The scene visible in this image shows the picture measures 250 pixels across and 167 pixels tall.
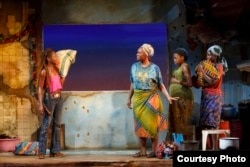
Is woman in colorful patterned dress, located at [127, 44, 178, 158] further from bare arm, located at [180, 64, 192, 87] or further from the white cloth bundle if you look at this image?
the white cloth bundle

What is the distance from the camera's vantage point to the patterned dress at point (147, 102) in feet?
33.2

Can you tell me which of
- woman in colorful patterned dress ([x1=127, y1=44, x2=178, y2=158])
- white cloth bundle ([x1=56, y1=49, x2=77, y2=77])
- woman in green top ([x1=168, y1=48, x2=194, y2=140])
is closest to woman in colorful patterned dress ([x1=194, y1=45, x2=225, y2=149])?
woman in green top ([x1=168, y1=48, x2=194, y2=140])

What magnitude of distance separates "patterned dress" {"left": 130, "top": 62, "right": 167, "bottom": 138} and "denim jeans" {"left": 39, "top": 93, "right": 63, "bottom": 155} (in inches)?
59.0

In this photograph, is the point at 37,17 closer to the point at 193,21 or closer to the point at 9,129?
the point at 9,129

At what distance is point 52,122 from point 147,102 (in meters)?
1.86

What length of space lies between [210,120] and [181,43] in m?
2.25

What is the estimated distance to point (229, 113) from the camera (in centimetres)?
1162

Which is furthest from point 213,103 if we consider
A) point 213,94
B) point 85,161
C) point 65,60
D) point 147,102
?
point 65,60

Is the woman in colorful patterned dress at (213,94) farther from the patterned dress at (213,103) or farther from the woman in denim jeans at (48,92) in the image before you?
the woman in denim jeans at (48,92)

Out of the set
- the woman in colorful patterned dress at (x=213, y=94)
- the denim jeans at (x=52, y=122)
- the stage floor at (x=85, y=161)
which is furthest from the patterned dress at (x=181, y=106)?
the denim jeans at (x=52, y=122)

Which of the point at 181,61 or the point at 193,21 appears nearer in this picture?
the point at 181,61

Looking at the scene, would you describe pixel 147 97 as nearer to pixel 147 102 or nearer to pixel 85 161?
pixel 147 102

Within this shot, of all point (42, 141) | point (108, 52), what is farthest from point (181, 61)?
point (42, 141)

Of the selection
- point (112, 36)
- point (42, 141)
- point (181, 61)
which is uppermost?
point (112, 36)
